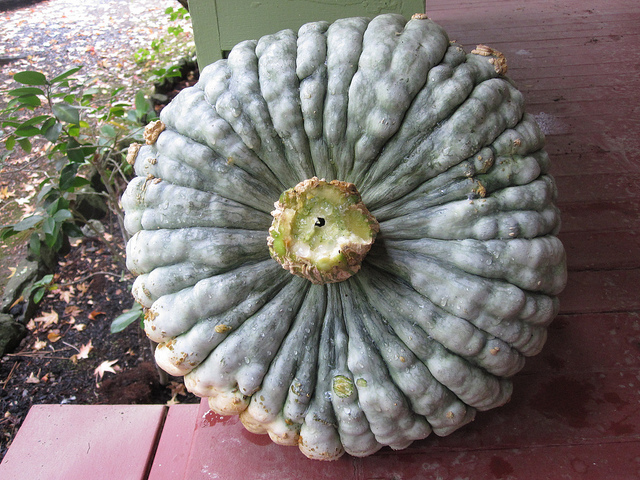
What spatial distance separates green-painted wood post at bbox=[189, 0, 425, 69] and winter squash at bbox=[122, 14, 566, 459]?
0.68 m

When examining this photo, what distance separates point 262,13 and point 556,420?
192 cm

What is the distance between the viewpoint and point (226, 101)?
141cm

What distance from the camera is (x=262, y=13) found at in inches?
83.0

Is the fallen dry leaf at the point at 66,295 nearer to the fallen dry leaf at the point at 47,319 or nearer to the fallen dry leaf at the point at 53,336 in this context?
the fallen dry leaf at the point at 47,319

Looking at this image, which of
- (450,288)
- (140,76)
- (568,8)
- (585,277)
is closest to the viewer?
(450,288)

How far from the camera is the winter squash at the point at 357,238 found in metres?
1.31

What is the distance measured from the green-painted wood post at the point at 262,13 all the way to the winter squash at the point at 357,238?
679 mm

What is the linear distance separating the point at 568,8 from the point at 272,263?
363cm

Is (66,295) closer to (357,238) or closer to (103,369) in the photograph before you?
(103,369)

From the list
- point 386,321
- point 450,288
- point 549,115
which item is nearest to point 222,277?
point 386,321

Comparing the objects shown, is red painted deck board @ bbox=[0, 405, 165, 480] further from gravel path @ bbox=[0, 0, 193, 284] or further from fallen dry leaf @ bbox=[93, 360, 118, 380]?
gravel path @ bbox=[0, 0, 193, 284]

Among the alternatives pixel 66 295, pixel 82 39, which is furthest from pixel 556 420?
pixel 82 39

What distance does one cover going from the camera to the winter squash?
1.31 m

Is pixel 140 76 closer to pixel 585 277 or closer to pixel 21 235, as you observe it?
pixel 21 235
